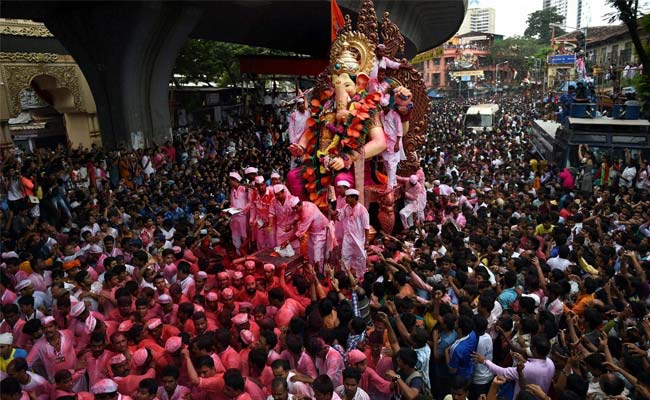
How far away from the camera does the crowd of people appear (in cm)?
374

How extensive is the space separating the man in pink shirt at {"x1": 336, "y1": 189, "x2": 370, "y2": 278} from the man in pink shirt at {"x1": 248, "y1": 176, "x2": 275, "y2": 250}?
0.88 metres

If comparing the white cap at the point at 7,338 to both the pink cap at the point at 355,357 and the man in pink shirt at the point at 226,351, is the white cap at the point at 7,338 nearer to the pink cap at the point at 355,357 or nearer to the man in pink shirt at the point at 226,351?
the man in pink shirt at the point at 226,351

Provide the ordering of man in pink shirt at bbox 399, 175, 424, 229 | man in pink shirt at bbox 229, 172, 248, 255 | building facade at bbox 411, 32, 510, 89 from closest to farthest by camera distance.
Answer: man in pink shirt at bbox 229, 172, 248, 255 → man in pink shirt at bbox 399, 175, 424, 229 → building facade at bbox 411, 32, 510, 89

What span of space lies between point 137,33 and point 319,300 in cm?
1171

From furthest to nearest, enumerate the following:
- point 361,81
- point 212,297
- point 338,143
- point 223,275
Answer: point 361,81
point 338,143
point 223,275
point 212,297

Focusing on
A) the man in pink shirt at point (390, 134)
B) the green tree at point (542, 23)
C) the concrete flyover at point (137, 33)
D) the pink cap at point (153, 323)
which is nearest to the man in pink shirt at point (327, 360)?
the pink cap at point (153, 323)

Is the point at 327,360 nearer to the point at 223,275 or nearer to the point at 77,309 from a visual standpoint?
the point at 223,275

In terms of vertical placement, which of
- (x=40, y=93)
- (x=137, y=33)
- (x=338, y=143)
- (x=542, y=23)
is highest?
(x=542, y=23)

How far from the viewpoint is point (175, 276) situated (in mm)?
6000

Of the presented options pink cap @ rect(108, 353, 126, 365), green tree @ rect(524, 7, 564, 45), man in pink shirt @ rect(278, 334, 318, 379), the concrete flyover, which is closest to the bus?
the concrete flyover

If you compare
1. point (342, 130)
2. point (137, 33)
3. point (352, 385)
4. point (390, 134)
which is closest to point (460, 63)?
point (137, 33)

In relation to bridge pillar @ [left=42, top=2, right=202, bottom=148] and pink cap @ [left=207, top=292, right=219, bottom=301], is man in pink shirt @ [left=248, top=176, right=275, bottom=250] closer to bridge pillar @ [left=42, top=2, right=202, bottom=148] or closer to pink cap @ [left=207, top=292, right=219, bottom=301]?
pink cap @ [left=207, top=292, right=219, bottom=301]

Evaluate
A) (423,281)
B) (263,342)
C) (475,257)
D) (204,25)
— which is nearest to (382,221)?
(475,257)

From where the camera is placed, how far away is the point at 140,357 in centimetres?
394
